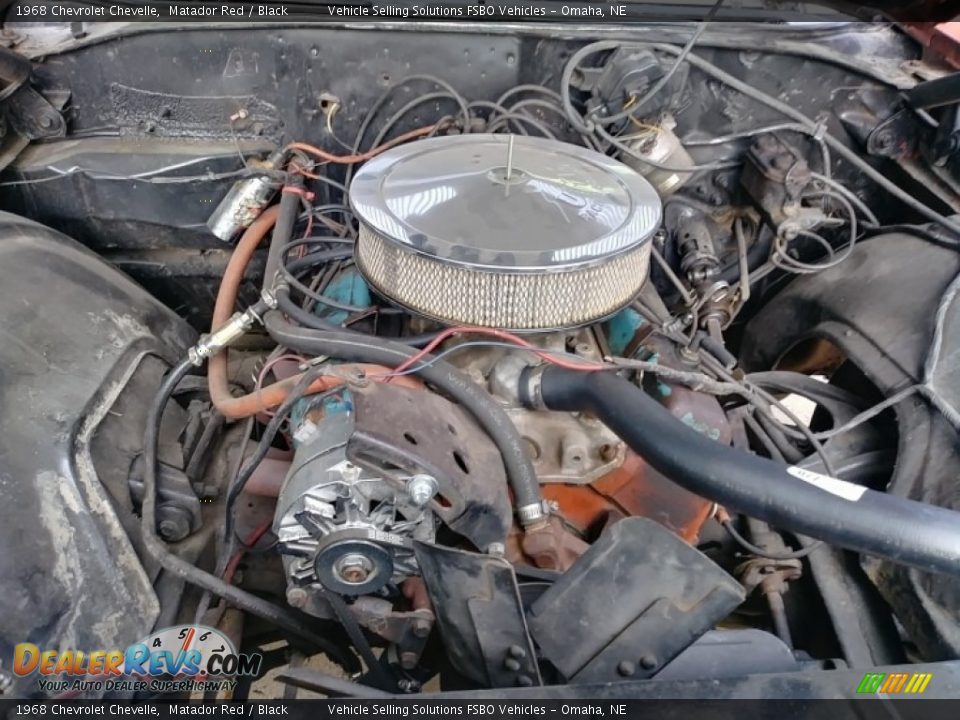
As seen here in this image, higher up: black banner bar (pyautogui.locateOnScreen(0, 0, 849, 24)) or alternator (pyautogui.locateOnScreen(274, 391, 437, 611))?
black banner bar (pyautogui.locateOnScreen(0, 0, 849, 24))

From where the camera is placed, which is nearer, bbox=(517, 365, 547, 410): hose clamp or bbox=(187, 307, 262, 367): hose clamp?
bbox=(517, 365, 547, 410): hose clamp

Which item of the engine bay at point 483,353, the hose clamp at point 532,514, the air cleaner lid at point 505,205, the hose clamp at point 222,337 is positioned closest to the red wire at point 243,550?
the engine bay at point 483,353

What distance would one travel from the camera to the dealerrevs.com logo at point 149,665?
2.91 ft

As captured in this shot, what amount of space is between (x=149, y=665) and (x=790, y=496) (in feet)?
3.02

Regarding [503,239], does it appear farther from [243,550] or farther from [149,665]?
[149,665]

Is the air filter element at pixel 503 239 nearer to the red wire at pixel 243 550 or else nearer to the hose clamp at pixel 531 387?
the hose clamp at pixel 531 387

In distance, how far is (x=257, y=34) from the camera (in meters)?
1.37

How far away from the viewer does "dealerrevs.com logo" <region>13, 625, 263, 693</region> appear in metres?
0.89

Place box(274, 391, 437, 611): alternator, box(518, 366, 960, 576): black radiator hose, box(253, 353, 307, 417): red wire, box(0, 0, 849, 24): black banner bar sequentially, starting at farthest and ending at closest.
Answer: box(0, 0, 849, 24): black banner bar < box(253, 353, 307, 417): red wire < box(274, 391, 437, 611): alternator < box(518, 366, 960, 576): black radiator hose

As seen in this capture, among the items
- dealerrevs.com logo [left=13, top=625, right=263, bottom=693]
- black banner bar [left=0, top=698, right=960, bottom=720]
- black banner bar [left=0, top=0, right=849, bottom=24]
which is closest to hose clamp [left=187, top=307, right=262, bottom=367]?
dealerrevs.com logo [left=13, top=625, right=263, bottom=693]

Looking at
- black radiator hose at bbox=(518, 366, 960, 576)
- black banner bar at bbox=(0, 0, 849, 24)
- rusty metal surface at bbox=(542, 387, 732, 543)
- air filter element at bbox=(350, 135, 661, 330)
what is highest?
black banner bar at bbox=(0, 0, 849, 24)

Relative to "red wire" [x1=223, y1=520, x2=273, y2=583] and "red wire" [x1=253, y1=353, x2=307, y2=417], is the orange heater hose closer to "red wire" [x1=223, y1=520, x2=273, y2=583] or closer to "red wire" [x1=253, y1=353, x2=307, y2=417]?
"red wire" [x1=253, y1=353, x2=307, y2=417]

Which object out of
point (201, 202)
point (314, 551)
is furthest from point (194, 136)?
point (314, 551)

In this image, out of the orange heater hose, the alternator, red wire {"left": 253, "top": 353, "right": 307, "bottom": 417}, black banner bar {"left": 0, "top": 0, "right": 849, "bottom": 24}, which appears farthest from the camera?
black banner bar {"left": 0, "top": 0, "right": 849, "bottom": 24}
